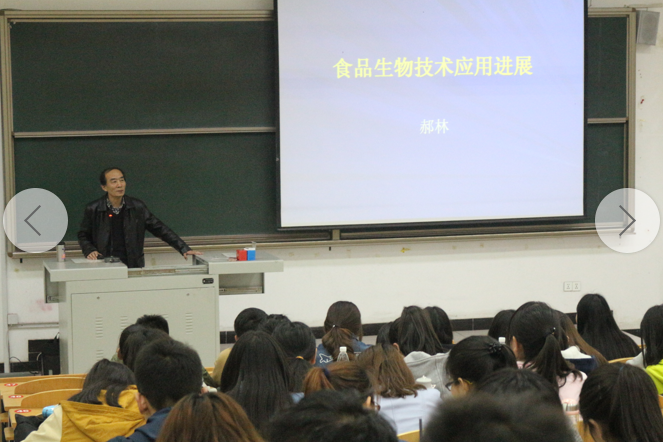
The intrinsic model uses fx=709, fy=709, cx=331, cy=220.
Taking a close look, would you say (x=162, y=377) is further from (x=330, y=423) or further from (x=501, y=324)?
(x=501, y=324)

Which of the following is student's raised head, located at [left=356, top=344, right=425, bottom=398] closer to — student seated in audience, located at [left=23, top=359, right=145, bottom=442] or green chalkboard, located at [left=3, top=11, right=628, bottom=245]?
student seated in audience, located at [left=23, top=359, right=145, bottom=442]

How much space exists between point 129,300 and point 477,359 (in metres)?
2.28

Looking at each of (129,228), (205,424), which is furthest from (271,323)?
(129,228)

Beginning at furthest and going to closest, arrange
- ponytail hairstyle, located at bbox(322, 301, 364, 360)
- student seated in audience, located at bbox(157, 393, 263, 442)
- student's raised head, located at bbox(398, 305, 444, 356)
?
ponytail hairstyle, located at bbox(322, 301, 364, 360) < student's raised head, located at bbox(398, 305, 444, 356) < student seated in audience, located at bbox(157, 393, 263, 442)

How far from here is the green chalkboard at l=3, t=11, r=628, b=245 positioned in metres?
4.91

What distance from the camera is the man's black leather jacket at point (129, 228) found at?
4.58 meters

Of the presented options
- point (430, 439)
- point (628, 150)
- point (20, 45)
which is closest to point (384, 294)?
point (628, 150)

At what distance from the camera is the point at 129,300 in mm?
3861

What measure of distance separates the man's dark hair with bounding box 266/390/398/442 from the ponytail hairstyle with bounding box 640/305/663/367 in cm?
193

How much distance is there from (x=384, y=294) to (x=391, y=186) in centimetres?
86

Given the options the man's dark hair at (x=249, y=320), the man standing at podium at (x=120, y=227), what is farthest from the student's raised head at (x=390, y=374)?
the man standing at podium at (x=120, y=227)

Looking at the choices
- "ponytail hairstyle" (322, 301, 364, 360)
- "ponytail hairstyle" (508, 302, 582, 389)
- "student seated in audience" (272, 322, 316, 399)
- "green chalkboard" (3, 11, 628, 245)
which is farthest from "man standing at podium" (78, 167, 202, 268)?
"ponytail hairstyle" (508, 302, 582, 389)

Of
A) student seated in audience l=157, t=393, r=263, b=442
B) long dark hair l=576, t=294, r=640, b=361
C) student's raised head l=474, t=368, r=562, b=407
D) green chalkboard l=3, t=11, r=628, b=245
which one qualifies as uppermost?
green chalkboard l=3, t=11, r=628, b=245

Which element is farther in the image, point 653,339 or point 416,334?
point 416,334
